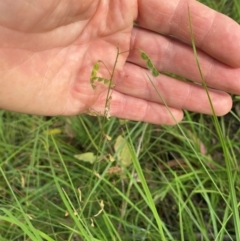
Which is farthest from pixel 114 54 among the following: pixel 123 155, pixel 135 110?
pixel 123 155

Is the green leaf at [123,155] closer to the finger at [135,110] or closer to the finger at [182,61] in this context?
the finger at [135,110]

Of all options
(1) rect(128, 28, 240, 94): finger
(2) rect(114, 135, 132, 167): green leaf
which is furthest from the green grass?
(1) rect(128, 28, 240, 94): finger

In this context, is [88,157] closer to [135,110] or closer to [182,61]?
[135,110]

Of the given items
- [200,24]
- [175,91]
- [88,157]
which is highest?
[200,24]

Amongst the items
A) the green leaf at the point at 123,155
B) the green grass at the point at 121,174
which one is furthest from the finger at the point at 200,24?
the green leaf at the point at 123,155

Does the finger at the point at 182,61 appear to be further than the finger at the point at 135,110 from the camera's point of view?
No

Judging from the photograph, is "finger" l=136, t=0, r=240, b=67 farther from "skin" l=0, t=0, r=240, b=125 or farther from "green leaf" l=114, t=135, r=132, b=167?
Answer: "green leaf" l=114, t=135, r=132, b=167
